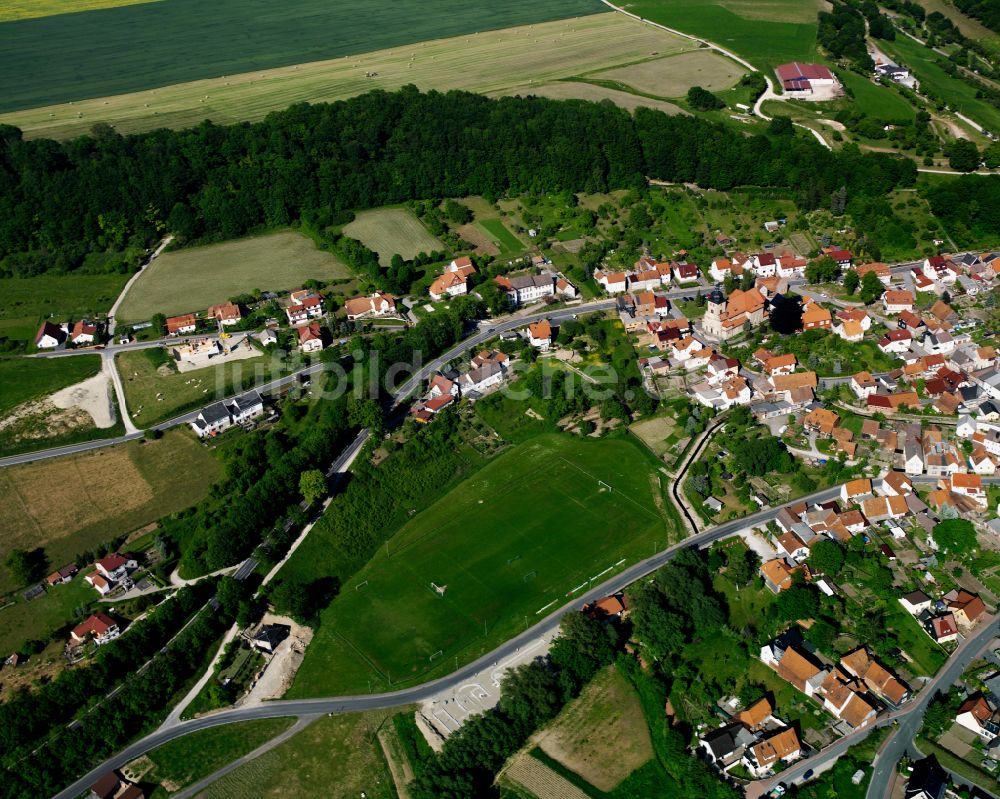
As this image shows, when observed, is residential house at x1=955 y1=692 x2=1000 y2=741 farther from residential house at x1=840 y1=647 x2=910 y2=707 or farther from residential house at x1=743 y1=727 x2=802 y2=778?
residential house at x1=743 y1=727 x2=802 y2=778

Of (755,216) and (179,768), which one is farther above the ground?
(755,216)

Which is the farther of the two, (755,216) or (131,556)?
(755,216)

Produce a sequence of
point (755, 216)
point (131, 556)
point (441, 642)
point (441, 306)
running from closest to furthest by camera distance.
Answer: point (441, 642) < point (131, 556) < point (441, 306) < point (755, 216)

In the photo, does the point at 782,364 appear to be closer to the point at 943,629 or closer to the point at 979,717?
the point at 943,629

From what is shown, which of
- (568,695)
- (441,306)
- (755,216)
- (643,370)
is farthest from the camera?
(755,216)

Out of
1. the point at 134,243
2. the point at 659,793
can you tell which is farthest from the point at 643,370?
the point at 134,243

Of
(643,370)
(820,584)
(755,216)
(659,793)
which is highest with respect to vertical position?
(755,216)

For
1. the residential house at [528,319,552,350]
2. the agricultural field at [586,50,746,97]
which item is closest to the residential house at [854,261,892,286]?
the residential house at [528,319,552,350]

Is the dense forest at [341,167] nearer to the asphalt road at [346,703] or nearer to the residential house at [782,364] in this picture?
the residential house at [782,364]

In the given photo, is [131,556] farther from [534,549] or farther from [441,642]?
[534,549]
